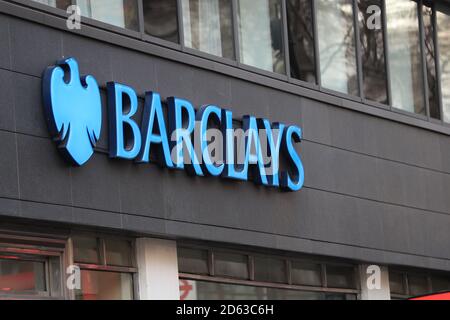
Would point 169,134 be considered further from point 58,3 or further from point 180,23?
point 58,3

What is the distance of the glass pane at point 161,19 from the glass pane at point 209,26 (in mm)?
342

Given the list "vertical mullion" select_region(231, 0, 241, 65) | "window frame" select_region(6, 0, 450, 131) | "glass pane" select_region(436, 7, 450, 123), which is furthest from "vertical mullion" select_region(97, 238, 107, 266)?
"glass pane" select_region(436, 7, 450, 123)

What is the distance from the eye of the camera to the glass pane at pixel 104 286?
52.2ft

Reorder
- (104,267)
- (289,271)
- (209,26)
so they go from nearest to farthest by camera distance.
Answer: (104,267), (209,26), (289,271)

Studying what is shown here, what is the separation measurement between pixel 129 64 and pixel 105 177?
71.6 inches

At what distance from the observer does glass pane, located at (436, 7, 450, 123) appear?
24062 mm

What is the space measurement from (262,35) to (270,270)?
4004 millimetres

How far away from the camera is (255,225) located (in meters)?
18.4

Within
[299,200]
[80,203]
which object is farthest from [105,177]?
[299,200]

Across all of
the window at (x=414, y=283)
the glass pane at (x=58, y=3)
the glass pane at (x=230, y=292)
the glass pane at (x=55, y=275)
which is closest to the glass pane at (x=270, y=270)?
the glass pane at (x=230, y=292)

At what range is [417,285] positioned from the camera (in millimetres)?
22781

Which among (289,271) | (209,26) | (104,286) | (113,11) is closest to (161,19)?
(113,11)

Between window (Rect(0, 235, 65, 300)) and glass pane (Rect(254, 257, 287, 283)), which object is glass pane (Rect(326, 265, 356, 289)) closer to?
glass pane (Rect(254, 257, 287, 283))
